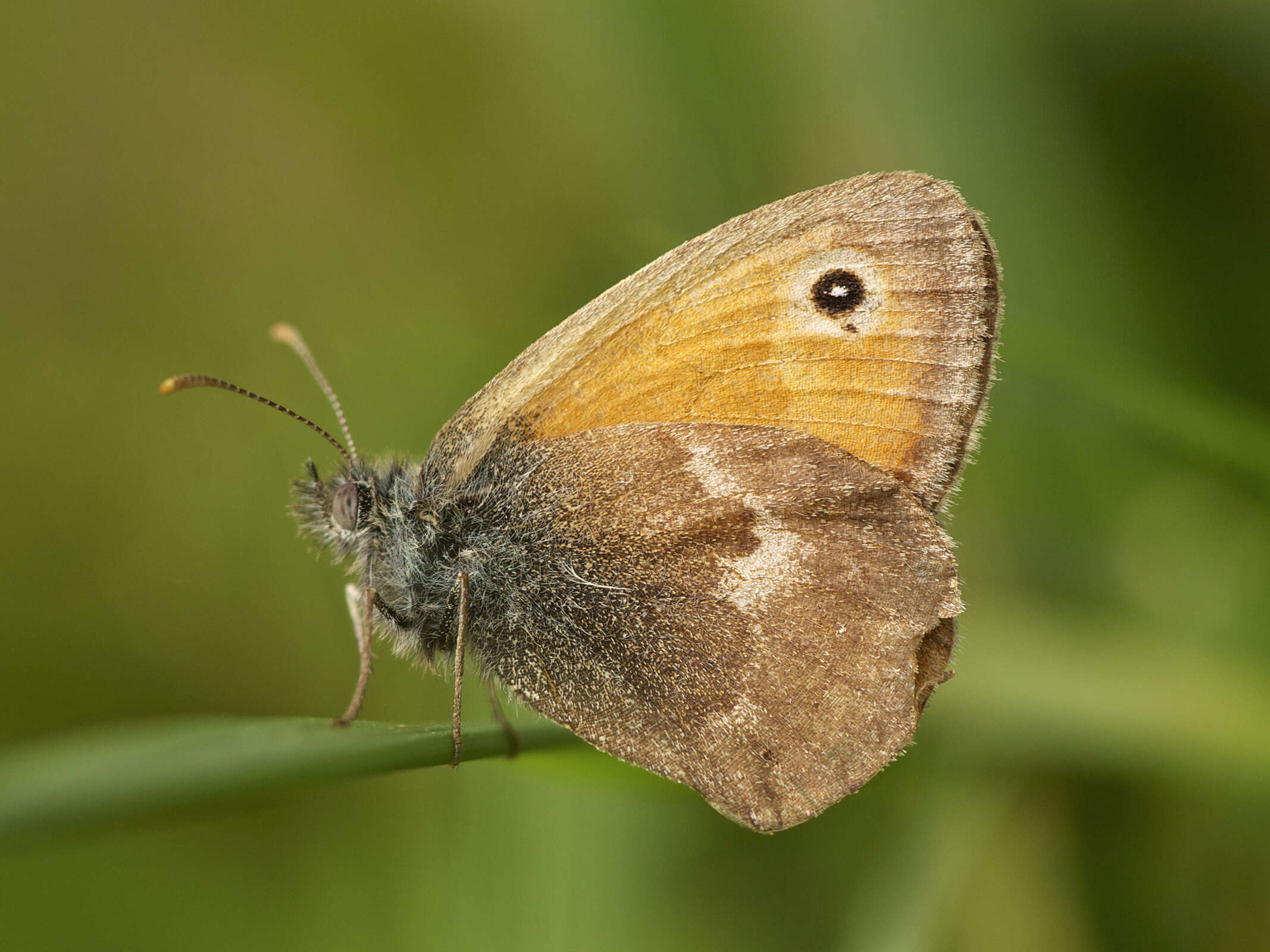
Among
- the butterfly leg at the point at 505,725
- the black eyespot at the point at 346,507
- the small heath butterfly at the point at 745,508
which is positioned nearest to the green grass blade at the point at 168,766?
the butterfly leg at the point at 505,725

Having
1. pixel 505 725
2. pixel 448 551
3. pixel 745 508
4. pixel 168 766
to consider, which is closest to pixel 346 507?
pixel 448 551

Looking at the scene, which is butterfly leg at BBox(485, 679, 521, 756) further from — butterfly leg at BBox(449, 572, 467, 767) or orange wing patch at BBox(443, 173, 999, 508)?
orange wing patch at BBox(443, 173, 999, 508)

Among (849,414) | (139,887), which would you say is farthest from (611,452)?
(139,887)

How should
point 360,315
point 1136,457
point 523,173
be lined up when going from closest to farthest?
point 1136,457 < point 360,315 < point 523,173

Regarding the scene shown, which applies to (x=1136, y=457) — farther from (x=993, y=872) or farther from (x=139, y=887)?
(x=139, y=887)

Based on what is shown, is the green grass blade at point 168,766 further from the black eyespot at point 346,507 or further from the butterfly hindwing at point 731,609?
the black eyespot at point 346,507

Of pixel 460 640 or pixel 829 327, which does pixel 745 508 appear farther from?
pixel 460 640
